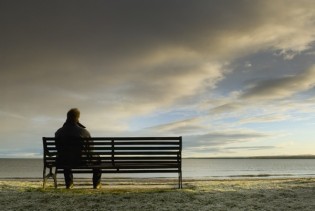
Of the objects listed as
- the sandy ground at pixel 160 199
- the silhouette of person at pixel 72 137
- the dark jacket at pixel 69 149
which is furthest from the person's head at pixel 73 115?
the sandy ground at pixel 160 199

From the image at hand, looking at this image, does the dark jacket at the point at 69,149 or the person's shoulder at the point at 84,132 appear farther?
the person's shoulder at the point at 84,132

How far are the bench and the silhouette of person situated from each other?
0.16 metres

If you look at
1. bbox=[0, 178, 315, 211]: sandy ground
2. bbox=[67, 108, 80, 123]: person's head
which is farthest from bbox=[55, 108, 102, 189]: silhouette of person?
Answer: bbox=[0, 178, 315, 211]: sandy ground

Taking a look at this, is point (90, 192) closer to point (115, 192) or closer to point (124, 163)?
point (115, 192)

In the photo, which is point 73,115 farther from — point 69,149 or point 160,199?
point 160,199

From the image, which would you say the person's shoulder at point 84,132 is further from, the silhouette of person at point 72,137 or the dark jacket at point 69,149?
the dark jacket at point 69,149

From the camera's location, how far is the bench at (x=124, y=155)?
10438 mm

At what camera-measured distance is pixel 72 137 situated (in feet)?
34.5

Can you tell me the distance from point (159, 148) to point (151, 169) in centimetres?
59

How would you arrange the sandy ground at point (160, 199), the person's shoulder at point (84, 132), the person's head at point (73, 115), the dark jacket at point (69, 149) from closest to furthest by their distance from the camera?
1. the sandy ground at point (160, 199)
2. the dark jacket at point (69, 149)
3. the person's shoulder at point (84, 132)
4. the person's head at point (73, 115)

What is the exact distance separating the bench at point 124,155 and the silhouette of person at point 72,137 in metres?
0.16

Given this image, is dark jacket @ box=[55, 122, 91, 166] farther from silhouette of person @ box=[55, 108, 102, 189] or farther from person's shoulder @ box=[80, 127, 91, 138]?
person's shoulder @ box=[80, 127, 91, 138]

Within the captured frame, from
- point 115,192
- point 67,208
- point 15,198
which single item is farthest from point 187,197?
point 15,198

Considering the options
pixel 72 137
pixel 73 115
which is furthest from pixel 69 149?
pixel 73 115
